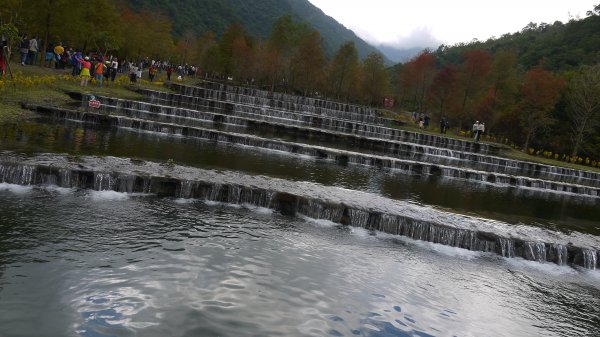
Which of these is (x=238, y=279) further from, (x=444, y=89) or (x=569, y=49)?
(x=569, y=49)

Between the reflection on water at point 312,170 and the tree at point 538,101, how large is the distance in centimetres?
2996

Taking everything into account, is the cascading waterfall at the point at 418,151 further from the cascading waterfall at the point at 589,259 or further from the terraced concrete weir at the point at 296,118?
the cascading waterfall at the point at 589,259

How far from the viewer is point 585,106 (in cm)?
4856

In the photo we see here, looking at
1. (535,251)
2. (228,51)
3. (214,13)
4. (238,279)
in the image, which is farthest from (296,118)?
(214,13)

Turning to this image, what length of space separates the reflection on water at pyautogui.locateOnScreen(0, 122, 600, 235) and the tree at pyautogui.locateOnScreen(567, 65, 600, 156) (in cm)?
3105

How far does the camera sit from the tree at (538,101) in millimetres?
49594

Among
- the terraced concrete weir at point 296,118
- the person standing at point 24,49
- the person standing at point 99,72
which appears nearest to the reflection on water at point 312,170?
the person standing at point 99,72

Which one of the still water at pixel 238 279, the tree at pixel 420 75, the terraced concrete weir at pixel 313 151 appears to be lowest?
the still water at pixel 238 279

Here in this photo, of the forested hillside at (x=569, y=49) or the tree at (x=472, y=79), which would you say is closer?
the tree at (x=472, y=79)

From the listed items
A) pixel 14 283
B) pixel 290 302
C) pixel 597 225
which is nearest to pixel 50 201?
pixel 14 283

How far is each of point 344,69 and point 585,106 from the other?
30936 mm

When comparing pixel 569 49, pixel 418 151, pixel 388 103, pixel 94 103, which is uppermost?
pixel 569 49

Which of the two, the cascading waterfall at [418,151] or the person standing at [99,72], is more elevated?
the person standing at [99,72]

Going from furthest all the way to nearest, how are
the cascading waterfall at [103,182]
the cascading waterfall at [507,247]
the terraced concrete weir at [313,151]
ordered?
the terraced concrete weir at [313,151] → the cascading waterfall at [507,247] → the cascading waterfall at [103,182]
